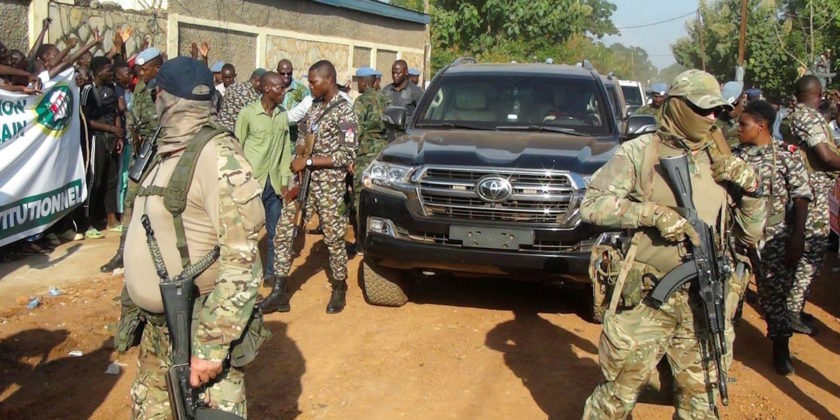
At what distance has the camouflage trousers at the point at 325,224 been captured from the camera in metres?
6.23

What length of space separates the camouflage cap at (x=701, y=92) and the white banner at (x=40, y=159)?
6.02 m

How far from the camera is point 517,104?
22.3 ft

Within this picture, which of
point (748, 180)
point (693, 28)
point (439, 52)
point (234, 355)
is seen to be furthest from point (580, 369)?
point (693, 28)

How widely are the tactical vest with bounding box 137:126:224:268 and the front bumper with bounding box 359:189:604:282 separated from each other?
300cm

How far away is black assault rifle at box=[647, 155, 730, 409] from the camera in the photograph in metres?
3.28

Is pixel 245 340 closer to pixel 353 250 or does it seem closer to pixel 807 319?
pixel 807 319

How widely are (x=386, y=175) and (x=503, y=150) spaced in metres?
0.90

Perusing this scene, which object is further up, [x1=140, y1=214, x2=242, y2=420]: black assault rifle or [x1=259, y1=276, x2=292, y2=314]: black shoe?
[x1=140, y1=214, x2=242, y2=420]: black assault rifle

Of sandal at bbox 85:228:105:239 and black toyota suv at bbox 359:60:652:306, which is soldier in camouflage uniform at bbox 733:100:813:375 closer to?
black toyota suv at bbox 359:60:652:306

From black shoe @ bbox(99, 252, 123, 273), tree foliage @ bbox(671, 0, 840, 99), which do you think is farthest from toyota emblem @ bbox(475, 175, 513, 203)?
tree foliage @ bbox(671, 0, 840, 99)

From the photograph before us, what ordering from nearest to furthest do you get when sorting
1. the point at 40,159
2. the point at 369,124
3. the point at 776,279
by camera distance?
the point at 776,279, the point at 40,159, the point at 369,124

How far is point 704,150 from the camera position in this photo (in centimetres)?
347

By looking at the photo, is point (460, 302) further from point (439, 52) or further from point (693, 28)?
point (693, 28)

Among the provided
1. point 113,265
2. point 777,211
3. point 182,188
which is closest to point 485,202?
point 777,211
